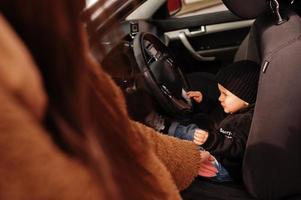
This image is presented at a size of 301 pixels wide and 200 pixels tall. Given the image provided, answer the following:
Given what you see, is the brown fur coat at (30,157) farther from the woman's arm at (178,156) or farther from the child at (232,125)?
the child at (232,125)

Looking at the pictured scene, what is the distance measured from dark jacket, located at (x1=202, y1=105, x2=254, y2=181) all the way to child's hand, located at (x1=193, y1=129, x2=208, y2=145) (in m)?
0.01

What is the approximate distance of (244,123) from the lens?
1564 millimetres

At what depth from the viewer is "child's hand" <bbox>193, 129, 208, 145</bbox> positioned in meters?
1.51

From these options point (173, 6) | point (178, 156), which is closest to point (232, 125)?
point (178, 156)

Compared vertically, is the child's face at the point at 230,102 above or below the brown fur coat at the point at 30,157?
below

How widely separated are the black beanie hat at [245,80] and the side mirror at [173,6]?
26.4 inches

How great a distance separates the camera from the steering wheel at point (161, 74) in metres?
1.47

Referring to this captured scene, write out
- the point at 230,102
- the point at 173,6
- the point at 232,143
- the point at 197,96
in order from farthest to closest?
the point at 173,6 < the point at 197,96 < the point at 230,102 < the point at 232,143

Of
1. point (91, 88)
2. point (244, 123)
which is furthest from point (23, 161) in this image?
point (244, 123)

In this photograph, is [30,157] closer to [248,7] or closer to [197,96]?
[248,7]

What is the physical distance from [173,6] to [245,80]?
762 millimetres

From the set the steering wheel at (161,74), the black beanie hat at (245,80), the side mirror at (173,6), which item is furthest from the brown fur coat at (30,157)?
the side mirror at (173,6)

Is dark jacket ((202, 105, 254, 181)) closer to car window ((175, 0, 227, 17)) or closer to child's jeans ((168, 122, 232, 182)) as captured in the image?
child's jeans ((168, 122, 232, 182))

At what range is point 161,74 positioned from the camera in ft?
5.08
